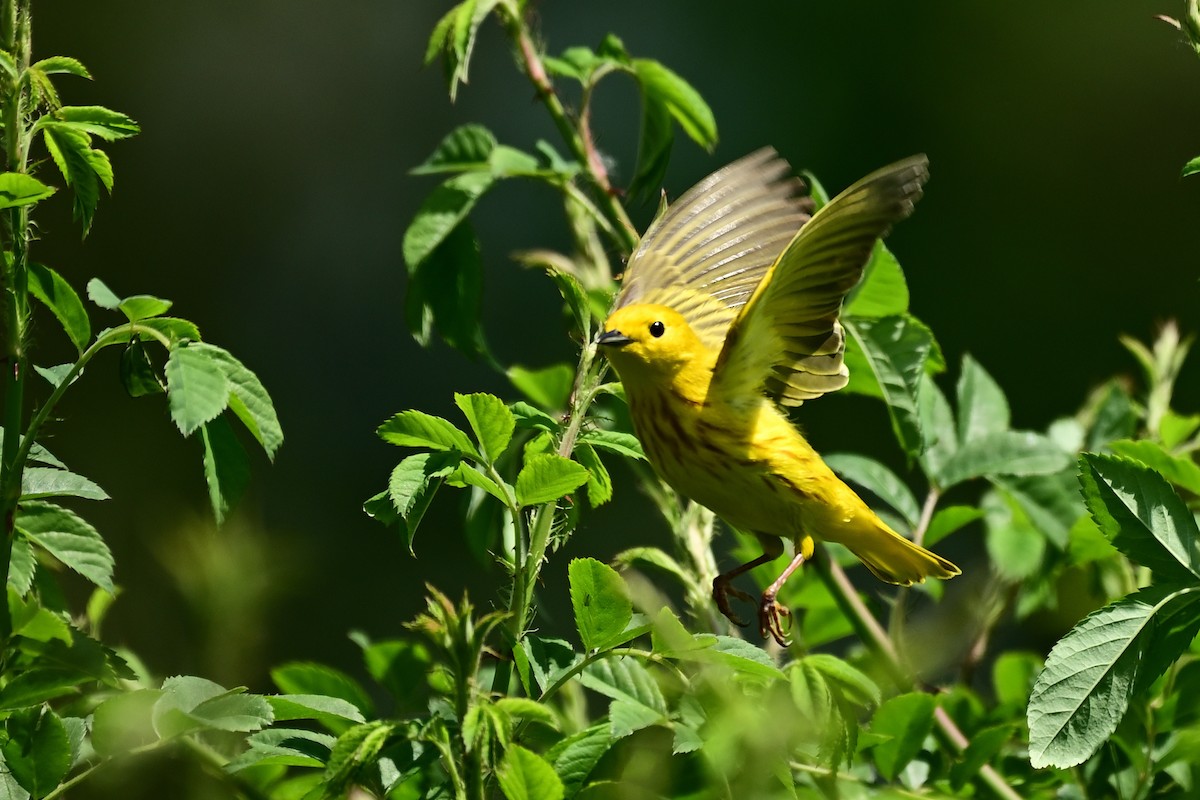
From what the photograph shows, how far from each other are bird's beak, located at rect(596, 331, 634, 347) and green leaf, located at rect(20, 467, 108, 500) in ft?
1.51

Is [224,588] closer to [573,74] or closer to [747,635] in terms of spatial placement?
[573,74]

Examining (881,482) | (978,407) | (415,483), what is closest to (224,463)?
(415,483)

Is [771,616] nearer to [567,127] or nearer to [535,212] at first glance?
[567,127]

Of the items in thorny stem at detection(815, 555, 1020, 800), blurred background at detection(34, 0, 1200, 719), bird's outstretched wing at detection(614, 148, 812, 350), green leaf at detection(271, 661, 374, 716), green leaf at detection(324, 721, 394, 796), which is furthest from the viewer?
blurred background at detection(34, 0, 1200, 719)

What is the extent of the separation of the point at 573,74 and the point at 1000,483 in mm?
629

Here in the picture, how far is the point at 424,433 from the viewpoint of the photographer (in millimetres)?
882

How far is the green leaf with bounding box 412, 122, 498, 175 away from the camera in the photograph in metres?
1.47

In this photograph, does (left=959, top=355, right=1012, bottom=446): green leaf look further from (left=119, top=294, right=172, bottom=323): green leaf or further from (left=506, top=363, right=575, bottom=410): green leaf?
(left=119, top=294, right=172, bottom=323): green leaf

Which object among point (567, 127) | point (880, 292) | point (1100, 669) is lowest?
point (1100, 669)

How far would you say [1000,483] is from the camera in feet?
4.54

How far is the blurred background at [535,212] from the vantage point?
3348mm

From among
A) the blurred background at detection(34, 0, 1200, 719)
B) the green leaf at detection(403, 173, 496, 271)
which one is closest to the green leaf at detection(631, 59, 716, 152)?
the green leaf at detection(403, 173, 496, 271)

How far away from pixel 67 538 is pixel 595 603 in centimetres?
40

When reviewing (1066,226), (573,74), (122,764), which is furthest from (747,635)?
(1066,226)
